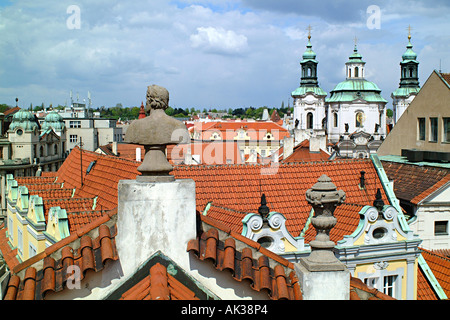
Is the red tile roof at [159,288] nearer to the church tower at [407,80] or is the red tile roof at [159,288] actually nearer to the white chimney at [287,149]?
the white chimney at [287,149]

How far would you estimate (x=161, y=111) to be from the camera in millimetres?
5586

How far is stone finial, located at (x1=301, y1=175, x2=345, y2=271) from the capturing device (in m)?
5.31

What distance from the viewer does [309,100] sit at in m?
97.9

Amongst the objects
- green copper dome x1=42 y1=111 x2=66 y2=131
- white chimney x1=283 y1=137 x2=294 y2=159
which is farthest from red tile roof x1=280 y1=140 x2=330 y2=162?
green copper dome x1=42 y1=111 x2=66 y2=131

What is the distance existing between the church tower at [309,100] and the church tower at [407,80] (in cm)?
1600

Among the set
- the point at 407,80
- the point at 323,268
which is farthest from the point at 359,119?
the point at 323,268

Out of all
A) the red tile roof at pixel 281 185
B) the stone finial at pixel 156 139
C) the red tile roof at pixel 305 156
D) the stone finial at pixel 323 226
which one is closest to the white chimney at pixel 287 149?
the red tile roof at pixel 305 156

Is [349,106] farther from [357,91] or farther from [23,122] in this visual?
[23,122]

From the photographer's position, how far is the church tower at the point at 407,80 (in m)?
99.6

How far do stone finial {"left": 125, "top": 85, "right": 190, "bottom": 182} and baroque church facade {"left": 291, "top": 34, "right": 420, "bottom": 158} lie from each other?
7197cm

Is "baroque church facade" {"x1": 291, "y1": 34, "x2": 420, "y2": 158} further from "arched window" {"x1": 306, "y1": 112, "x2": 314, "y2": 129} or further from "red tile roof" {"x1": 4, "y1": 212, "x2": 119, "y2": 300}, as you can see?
"red tile roof" {"x1": 4, "y1": 212, "x2": 119, "y2": 300}

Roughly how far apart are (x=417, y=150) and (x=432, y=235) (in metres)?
6.70

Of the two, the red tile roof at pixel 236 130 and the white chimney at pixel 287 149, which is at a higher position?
the red tile roof at pixel 236 130
